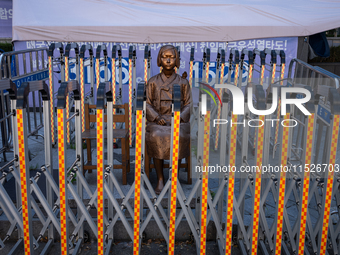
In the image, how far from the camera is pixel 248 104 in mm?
2773

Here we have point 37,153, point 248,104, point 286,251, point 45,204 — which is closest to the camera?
point 248,104

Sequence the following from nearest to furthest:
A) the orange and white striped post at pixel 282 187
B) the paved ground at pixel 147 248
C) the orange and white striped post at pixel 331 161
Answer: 1. the orange and white striped post at pixel 331 161
2. the orange and white striped post at pixel 282 187
3. the paved ground at pixel 147 248

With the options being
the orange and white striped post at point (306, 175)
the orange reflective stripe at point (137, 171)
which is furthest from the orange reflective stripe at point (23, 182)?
the orange and white striped post at point (306, 175)

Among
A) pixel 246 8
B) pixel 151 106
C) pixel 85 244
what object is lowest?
pixel 85 244

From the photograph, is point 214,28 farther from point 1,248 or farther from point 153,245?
point 1,248

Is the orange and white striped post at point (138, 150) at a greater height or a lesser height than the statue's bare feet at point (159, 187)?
greater

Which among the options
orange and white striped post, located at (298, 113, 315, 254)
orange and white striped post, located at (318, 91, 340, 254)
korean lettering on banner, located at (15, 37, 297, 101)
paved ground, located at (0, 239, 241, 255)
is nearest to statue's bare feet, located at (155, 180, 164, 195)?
paved ground, located at (0, 239, 241, 255)

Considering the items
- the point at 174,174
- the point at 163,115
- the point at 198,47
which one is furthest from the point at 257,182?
the point at 198,47

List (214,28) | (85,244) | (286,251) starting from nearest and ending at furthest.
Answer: (286,251), (85,244), (214,28)

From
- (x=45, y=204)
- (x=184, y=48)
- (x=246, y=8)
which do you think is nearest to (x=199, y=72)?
(x=184, y=48)

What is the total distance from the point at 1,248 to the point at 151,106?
207cm

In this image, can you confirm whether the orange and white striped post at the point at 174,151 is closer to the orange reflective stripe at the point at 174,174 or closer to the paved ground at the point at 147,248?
the orange reflective stripe at the point at 174,174

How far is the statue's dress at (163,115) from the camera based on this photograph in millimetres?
3955

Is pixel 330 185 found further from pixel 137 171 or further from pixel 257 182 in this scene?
A: pixel 137 171
